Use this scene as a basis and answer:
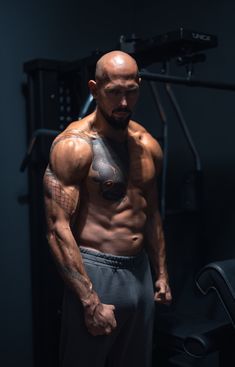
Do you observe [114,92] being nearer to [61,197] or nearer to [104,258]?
[61,197]

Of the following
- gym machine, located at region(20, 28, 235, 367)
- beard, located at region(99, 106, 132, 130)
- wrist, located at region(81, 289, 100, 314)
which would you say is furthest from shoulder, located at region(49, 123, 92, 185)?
gym machine, located at region(20, 28, 235, 367)

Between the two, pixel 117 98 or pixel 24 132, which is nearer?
pixel 117 98

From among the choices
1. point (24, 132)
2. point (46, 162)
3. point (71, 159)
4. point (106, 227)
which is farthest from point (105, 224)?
point (24, 132)

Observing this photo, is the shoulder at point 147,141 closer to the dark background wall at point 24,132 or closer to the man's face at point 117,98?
the man's face at point 117,98

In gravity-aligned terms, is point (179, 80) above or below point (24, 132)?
above

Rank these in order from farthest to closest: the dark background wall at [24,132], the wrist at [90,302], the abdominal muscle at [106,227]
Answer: the dark background wall at [24,132]
the abdominal muscle at [106,227]
the wrist at [90,302]

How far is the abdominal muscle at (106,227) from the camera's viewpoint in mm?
1854

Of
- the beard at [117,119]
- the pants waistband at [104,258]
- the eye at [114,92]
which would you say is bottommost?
the pants waistband at [104,258]

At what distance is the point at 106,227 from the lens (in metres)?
1.86

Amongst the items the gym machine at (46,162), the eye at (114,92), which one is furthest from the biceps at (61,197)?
the gym machine at (46,162)

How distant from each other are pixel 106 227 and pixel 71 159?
0.91ft

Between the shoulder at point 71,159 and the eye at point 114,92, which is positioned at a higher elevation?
the eye at point 114,92

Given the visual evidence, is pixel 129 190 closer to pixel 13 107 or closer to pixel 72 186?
pixel 72 186

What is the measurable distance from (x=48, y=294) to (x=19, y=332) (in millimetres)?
355
